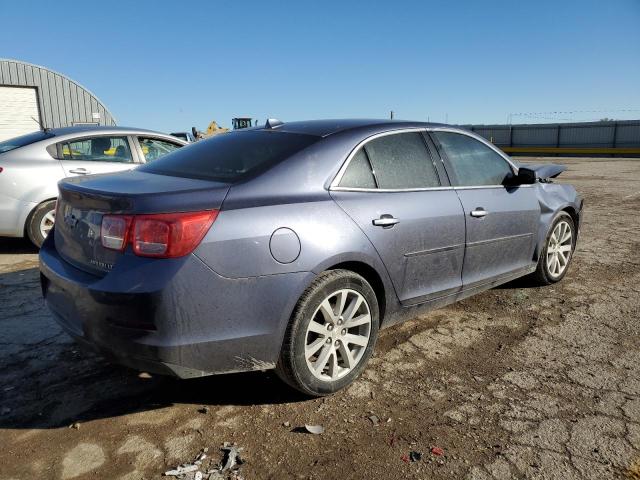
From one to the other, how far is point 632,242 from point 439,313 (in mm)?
4080

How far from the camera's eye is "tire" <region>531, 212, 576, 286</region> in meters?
4.61

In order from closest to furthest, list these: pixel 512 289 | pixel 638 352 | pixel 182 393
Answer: pixel 182 393, pixel 638 352, pixel 512 289

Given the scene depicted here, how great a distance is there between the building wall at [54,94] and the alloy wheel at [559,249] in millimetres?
23938

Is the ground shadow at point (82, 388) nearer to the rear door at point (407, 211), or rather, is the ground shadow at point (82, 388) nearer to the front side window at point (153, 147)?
the rear door at point (407, 211)

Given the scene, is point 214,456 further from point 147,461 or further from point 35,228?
point 35,228

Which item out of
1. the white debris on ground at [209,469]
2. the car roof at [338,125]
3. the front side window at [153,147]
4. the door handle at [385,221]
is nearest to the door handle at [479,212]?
the car roof at [338,125]

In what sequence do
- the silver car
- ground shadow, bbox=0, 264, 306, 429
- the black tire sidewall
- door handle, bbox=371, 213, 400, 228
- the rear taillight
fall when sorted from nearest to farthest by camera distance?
the rear taillight, ground shadow, bbox=0, 264, 306, 429, door handle, bbox=371, 213, 400, 228, the black tire sidewall, the silver car

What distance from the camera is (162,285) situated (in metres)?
2.27

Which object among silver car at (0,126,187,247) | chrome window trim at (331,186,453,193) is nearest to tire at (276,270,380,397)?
chrome window trim at (331,186,453,193)

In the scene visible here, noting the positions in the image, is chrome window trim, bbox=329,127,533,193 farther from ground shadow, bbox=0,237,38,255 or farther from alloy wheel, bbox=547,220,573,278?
ground shadow, bbox=0,237,38,255

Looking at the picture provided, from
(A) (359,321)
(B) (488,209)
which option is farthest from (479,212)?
(A) (359,321)

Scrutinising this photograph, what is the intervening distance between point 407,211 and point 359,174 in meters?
0.39

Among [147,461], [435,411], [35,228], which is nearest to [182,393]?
[147,461]

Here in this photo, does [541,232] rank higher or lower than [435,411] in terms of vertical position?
higher
